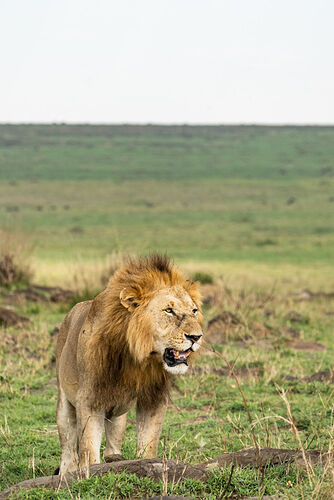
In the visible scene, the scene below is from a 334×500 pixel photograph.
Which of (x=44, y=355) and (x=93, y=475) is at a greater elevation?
(x=93, y=475)

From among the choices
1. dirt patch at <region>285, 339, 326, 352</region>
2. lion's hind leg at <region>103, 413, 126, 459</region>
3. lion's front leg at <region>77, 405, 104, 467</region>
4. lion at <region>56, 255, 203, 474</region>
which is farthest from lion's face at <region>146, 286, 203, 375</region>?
dirt patch at <region>285, 339, 326, 352</region>

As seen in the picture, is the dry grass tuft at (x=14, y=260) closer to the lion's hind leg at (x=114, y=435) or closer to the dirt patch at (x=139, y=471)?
the lion's hind leg at (x=114, y=435)

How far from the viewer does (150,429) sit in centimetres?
484

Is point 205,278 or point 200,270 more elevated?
point 205,278

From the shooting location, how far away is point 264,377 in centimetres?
883

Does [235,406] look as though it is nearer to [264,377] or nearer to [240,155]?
[264,377]

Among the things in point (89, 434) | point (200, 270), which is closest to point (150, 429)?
point (89, 434)

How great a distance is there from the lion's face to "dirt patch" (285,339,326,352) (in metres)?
6.59

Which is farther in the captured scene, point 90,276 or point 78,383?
point 90,276

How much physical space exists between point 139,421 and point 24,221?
1341 inches

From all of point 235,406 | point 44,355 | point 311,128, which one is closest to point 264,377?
point 235,406

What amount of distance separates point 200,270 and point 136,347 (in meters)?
16.0

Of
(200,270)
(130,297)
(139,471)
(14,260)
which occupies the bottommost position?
(200,270)

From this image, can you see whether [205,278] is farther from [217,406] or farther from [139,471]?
[139,471]
